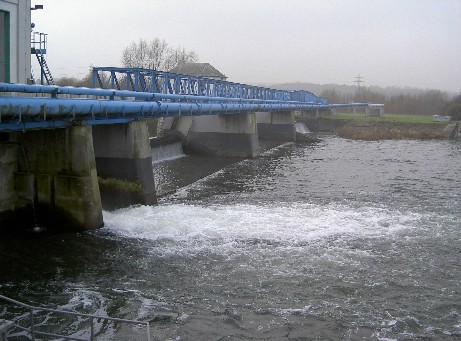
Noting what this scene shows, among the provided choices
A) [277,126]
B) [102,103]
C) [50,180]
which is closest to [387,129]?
[277,126]

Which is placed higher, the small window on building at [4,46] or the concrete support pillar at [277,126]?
the small window on building at [4,46]

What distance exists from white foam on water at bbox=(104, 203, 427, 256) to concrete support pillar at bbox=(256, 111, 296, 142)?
33.5 meters

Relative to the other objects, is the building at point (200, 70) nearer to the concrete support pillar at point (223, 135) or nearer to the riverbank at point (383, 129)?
the riverbank at point (383, 129)

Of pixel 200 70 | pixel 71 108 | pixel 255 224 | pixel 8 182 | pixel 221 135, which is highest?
pixel 200 70

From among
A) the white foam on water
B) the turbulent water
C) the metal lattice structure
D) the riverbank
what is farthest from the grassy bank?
the white foam on water

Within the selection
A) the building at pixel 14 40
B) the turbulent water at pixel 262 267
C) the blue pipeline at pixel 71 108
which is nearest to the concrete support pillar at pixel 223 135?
the blue pipeline at pixel 71 108

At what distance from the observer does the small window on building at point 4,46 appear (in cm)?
1845

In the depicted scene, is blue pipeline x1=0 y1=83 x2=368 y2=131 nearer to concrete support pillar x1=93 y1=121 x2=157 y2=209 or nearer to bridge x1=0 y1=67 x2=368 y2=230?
bridge x1=0 y1=67 x2=368 y2=230

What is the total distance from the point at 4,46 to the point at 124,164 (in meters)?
6.39

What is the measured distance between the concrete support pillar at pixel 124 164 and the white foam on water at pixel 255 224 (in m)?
0.78

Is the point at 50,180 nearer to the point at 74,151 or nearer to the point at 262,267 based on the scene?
the point at 74,151

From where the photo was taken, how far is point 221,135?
37.4 metres

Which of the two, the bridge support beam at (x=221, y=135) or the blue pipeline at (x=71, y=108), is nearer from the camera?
the blue pipeline at (x=71, y=108)

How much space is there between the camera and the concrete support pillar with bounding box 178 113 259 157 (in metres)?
36.9
